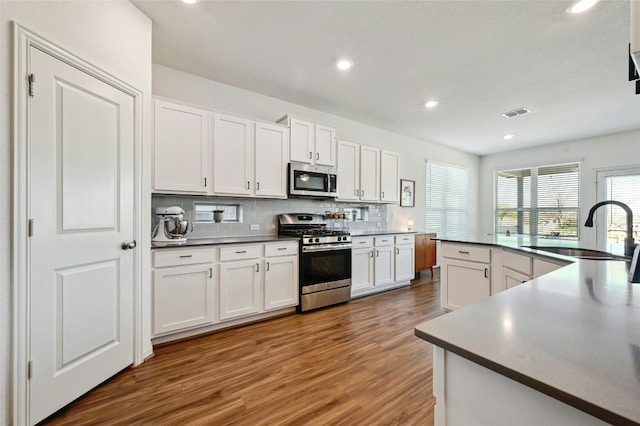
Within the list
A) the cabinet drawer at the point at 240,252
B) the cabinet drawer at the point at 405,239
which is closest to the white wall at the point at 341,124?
the cabinet drawer at the point at 405,239

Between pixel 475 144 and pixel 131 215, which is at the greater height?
pixel 475 144

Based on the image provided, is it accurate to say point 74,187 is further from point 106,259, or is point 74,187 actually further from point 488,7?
point 488,7

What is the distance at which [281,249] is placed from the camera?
124 inches

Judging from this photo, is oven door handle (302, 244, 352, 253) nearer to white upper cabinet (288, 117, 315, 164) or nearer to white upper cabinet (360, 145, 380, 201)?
A: white upper cabinet (360, 145, 380, 201)

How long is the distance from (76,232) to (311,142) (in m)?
2.63

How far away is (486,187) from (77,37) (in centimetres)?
760

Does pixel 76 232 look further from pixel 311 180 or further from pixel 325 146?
pixel 325 146

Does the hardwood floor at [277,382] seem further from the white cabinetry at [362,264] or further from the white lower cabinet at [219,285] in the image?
the white cabinetry at [362,264]

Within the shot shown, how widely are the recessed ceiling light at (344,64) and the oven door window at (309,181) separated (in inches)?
50.4

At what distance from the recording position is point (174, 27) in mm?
2365

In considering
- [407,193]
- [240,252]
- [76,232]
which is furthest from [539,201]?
[76,232]

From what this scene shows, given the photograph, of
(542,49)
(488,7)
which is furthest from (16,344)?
(542,49)

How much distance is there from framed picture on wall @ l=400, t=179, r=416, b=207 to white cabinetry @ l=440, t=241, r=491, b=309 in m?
2.34

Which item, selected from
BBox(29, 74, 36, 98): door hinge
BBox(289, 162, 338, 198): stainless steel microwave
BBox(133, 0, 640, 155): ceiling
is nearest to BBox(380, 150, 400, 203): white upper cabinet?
BBox(133, 0, 640, 155): ceiling
